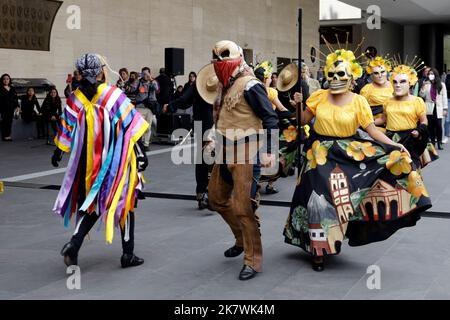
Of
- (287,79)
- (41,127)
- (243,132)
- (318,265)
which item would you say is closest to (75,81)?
(243,132)

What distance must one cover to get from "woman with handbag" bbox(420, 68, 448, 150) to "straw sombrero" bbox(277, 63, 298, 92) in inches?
208

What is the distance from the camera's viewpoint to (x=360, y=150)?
5.61 metres

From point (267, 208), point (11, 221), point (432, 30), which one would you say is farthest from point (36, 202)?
point (432, 30)

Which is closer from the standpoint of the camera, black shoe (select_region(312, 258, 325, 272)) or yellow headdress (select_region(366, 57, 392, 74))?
black shoe (select_region(312, 258, 325, 272))

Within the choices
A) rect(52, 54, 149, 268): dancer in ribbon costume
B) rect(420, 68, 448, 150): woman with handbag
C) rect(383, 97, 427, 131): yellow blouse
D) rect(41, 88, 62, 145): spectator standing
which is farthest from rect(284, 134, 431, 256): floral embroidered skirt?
rect(41, 88, 62, 145): spectator standing

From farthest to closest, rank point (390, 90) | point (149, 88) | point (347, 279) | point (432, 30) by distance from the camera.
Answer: point (432, 30), point (149, 88), point (390, 90), point (347, 279)

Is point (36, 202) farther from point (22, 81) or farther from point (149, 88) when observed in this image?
point (22, 81)

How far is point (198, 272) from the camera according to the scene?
5520mm

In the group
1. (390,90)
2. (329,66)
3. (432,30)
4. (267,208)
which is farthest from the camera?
(432,30)

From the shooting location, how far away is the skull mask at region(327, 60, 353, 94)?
5.73 meters

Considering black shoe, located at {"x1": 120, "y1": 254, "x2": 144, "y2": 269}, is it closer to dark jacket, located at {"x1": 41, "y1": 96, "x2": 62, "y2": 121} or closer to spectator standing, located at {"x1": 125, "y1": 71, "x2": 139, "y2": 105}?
spectator standing, located at {"x1": 125, "y1": 71, "x2": 139, "y2": 105}
